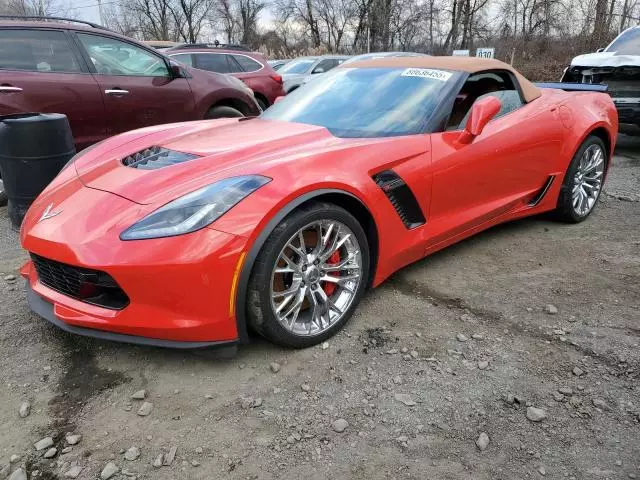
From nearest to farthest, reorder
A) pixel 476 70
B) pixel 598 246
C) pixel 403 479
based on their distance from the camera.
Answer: pixel 403 479
pixel 476 70
pixel 598 246

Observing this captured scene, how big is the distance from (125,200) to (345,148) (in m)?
1.08

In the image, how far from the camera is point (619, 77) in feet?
22.0

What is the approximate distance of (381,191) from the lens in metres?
2.63

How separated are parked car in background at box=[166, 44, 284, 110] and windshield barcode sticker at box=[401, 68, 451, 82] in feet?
19.5

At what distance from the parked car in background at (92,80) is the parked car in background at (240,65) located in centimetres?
311

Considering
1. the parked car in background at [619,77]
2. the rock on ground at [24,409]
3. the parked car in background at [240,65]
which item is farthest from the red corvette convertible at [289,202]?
the parked car in background at [240,65]

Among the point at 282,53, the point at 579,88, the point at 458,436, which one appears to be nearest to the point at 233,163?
the point at 458,436

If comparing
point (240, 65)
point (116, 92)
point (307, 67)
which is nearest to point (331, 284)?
point (116, 92)

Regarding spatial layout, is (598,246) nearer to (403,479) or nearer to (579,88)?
(579,88)

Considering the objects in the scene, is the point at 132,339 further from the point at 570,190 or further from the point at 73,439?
the point at 570,190

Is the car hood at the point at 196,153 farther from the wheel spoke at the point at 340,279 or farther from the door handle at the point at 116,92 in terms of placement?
the door handle at the point at 116,92

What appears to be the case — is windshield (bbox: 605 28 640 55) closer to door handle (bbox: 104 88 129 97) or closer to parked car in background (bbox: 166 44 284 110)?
parked car in background (bbox: 166 44 284 110)

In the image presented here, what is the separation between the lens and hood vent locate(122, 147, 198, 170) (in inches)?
102

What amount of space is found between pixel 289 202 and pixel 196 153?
0.68 m
